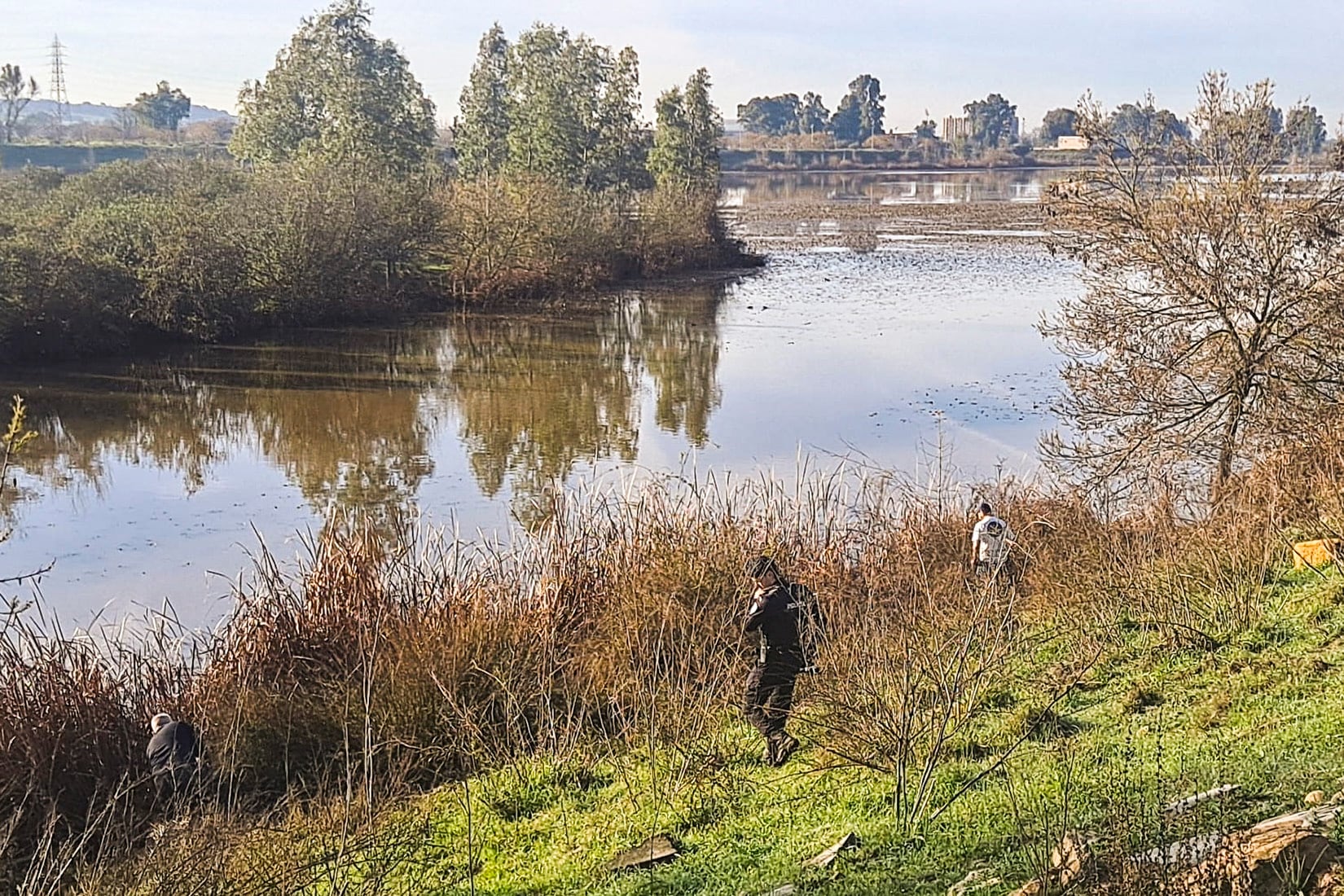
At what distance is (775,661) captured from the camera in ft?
29.1

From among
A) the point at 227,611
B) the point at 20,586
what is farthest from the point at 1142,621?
the point at 20,586

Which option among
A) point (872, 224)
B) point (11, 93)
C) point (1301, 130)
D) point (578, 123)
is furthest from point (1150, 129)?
point (11, 93)

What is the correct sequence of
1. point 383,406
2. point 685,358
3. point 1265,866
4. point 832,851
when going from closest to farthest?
point 1265,866
point 832,851
point 383,406
point 685,358

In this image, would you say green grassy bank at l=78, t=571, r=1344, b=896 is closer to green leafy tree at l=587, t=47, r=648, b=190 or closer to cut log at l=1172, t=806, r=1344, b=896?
cut log at l=1172, t=806, r=1344, b=896

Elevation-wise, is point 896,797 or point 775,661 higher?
point 775,661

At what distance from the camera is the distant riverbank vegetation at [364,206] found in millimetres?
35344

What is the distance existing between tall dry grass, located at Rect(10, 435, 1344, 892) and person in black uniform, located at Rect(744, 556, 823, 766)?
9.6 inches

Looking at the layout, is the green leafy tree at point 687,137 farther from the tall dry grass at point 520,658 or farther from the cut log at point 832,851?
the cut log at point 832,851

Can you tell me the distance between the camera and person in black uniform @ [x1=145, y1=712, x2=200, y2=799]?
9.05 meters

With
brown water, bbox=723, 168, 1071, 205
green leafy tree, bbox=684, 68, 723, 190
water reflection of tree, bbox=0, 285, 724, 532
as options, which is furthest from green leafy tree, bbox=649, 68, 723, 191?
brown water, bbox=723, 168, 1071, 205

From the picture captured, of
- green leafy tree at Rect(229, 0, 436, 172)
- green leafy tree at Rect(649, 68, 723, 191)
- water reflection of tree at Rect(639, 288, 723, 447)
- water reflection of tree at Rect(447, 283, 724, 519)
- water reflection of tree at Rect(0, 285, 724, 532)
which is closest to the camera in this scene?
water reflection of tree at Rect(0, 285, 724, 532)

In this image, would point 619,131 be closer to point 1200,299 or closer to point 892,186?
point 1200,299

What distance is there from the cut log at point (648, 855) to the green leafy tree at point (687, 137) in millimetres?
59088

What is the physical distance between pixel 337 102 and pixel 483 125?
12521mm
